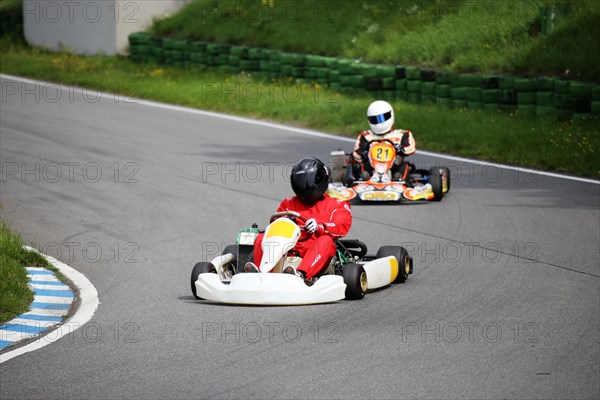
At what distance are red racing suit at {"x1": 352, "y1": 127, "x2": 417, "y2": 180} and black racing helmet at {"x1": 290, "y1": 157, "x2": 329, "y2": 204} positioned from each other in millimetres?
4450

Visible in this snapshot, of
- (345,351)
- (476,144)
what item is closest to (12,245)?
(345,351)

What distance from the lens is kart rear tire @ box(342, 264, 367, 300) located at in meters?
8.38

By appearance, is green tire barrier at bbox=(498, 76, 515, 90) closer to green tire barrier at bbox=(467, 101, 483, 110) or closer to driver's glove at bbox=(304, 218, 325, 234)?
green tire barrier at bbox=(467, 101, 483, 110)

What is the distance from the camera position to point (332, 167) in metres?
13.8

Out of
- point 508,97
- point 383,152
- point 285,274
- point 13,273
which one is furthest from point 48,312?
point 508,97

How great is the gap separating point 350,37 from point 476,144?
7.51 metres

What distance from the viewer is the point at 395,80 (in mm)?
19625

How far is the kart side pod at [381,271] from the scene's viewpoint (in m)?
8.66

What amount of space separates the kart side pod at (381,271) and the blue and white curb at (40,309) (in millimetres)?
2339

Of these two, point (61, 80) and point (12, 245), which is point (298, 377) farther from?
point (61, 80)

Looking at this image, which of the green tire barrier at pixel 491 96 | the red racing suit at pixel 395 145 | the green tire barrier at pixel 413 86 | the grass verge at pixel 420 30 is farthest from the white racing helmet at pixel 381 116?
the green tire barrier at pixel 413 86

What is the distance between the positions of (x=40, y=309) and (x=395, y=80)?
476 inches

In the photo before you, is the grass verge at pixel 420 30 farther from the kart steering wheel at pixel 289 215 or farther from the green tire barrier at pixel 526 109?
the kart steering wheel at pixel 289 215

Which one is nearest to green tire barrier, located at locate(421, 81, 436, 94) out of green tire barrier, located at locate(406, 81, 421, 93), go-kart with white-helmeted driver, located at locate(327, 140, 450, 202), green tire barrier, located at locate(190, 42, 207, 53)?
green tire barrier, located at locate(406, 81, 421, 93)
